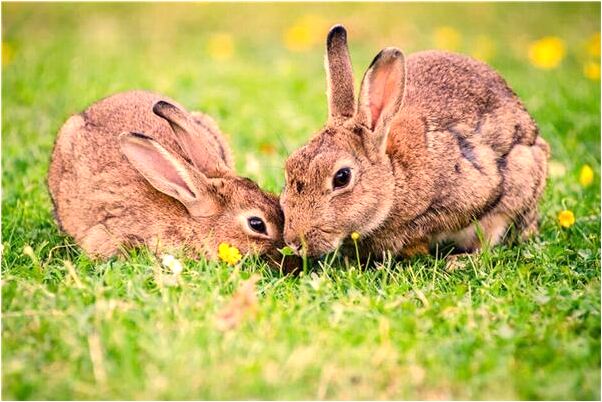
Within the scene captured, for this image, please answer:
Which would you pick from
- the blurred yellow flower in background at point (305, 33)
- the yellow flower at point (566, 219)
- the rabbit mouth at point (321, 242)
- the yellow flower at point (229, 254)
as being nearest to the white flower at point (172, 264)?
the yellow flower at point (229, 254)

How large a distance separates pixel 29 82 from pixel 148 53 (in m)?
2.17

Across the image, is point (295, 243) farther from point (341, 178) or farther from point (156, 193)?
point (156, 193)

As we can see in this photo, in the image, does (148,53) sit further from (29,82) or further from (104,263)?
(104,263)

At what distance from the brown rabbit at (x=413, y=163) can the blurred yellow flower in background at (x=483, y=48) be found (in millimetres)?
4281

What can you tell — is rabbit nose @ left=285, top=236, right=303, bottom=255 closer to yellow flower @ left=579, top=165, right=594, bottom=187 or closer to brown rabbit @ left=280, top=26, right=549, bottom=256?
brown rabbit @ left=280, top=26, right=549, bottom=256

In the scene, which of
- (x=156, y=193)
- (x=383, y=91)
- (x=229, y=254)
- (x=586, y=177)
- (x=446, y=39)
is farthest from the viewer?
(x=446, y=39)

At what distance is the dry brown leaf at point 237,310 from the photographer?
432cm

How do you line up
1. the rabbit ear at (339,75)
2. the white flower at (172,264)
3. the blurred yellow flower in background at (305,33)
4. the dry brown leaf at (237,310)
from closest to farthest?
1. the dry brown leaf at (237,310)
2. the white flower at (172,264)
3. the rabbit ear at (339,75)
4. the blurred yellow flower in background at (305,33)

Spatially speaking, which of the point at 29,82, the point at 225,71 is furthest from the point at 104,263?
the point at 225,71

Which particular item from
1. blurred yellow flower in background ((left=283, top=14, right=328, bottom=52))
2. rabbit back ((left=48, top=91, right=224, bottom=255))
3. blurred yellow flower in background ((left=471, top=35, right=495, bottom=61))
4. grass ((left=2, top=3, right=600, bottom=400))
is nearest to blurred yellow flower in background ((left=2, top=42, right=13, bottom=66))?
grass ((left=2, top=3, right=600, bottom=400))

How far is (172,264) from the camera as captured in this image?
17.3 feet

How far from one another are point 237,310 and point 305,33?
6502 millimetres

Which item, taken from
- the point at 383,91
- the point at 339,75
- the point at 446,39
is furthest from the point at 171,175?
the point at 446,39

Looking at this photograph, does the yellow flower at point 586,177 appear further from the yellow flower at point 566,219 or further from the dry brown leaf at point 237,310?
the dry brown leaf at point 237,310
